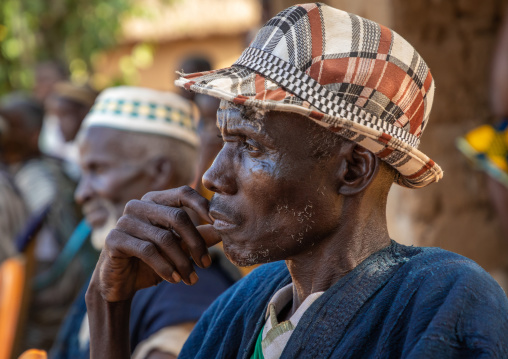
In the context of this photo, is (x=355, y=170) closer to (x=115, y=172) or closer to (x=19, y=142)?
(x=115, y=172)

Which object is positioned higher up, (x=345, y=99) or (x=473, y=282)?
(x=345, y=99)

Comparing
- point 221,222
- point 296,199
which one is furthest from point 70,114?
point 296,199

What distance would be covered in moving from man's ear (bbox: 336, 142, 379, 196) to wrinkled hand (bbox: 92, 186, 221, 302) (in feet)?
1.48

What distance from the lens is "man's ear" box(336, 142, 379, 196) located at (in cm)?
192

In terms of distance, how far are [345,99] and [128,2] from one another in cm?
916

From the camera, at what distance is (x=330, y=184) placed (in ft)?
6.38

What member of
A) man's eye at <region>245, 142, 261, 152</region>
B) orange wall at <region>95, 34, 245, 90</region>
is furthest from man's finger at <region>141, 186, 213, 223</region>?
orange wall at <region>95, 34, 245, 90</region>

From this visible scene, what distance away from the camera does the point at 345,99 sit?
1821 millimetres

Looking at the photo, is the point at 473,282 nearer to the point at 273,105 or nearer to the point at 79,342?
the point at 273,105

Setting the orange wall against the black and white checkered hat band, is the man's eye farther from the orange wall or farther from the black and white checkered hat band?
the orange wall

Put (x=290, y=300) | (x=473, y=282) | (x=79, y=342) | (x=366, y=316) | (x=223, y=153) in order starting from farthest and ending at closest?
(x=79, y=342) → (x=290, y=300) → (x=223, y=153) → (x=366, y=316) → (x=473, y=282)

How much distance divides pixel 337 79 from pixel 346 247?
49cm

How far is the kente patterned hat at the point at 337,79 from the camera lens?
1.80 metres

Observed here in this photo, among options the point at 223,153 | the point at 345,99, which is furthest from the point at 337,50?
the point at 223,153
